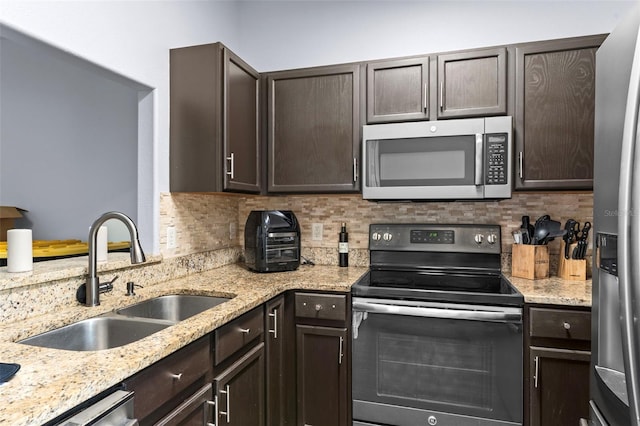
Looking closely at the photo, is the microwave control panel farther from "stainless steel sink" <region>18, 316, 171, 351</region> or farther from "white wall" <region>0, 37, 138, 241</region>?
→ "white wall" <region>0, 37, 138, 241</region>

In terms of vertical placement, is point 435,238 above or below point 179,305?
above

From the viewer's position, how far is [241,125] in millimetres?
2197

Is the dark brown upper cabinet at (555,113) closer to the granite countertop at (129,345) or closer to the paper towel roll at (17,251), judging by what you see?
the granite countertop at (129,345)

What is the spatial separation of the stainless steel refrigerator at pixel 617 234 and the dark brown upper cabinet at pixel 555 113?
90 cm

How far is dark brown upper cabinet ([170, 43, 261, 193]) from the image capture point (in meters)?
2.00

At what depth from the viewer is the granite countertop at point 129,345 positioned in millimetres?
816

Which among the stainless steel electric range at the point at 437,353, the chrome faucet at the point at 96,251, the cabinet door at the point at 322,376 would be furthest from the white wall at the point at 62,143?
the stainless steel electric range at the point at 437,353

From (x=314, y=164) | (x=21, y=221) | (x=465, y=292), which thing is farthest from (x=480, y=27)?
(x=21, y=221)

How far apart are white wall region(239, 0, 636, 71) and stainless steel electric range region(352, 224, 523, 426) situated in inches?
58.7

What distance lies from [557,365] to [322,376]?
3.56 ft

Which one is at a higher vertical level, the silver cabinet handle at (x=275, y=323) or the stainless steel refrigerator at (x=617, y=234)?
the stainless steel refrigerator at (x=617, y=234)

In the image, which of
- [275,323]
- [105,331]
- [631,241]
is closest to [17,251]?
[105,331]

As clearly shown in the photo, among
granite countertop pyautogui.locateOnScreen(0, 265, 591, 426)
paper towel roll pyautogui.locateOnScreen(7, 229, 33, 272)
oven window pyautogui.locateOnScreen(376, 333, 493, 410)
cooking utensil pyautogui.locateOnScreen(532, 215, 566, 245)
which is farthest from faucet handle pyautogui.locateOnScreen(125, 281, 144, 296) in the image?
cooking utensil pyautogui.locateOnScreen(532, 215, 566, 245)

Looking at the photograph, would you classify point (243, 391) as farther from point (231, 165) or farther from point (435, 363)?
point (231, 165)
